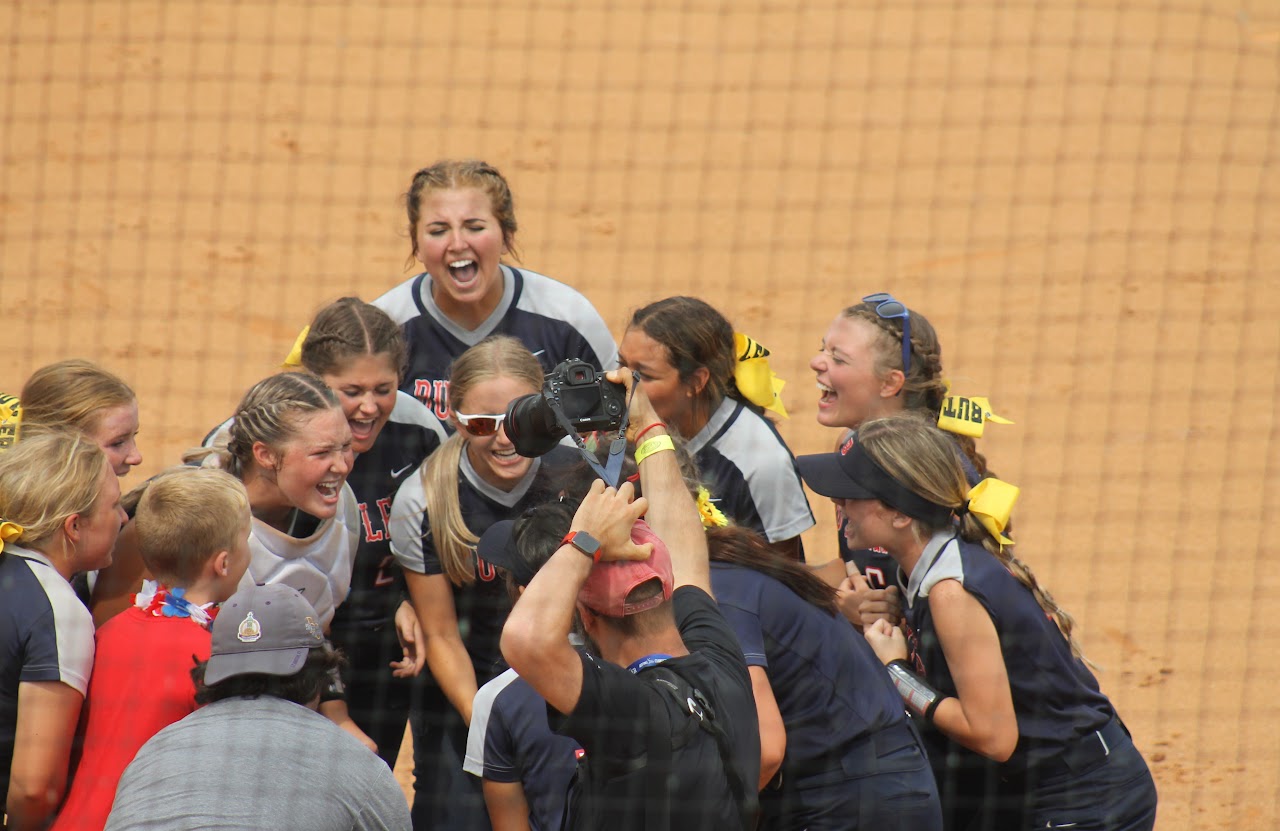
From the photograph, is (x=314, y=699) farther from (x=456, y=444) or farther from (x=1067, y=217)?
(x=1067, y=217)

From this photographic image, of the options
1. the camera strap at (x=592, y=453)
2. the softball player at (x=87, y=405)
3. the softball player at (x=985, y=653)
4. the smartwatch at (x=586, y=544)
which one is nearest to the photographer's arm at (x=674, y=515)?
the camera strap at (x=592, y=453)

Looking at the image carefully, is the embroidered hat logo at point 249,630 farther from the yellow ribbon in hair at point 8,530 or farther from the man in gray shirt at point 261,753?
the yellow ribbon in hair at point 8,530

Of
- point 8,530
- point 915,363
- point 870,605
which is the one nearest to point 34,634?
point 8,530

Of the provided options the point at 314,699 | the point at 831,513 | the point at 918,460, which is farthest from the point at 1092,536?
the point at 314,699

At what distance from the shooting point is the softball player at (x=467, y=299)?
475 cm

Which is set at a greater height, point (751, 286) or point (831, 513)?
point (751, 286)

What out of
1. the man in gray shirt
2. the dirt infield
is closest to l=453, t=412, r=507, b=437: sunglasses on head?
the man in gray shirt

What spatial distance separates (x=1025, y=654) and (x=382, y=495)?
2014 millimetres

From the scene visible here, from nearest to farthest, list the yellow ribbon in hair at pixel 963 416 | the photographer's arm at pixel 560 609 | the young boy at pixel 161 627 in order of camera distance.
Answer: the photographer's arm at pixel 560 609
the young boy at pixel 161 627
the yellow ribbon in hair at pixel 963 416

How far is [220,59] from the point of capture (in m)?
12.1

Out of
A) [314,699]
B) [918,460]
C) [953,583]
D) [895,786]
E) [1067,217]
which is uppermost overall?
[1067,217]

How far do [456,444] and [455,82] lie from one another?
851cm

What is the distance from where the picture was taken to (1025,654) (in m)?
3.56

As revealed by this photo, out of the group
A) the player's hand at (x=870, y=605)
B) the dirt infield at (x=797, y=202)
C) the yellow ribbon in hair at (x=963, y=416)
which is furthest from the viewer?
the dirt infield at (x=797, y=202)
